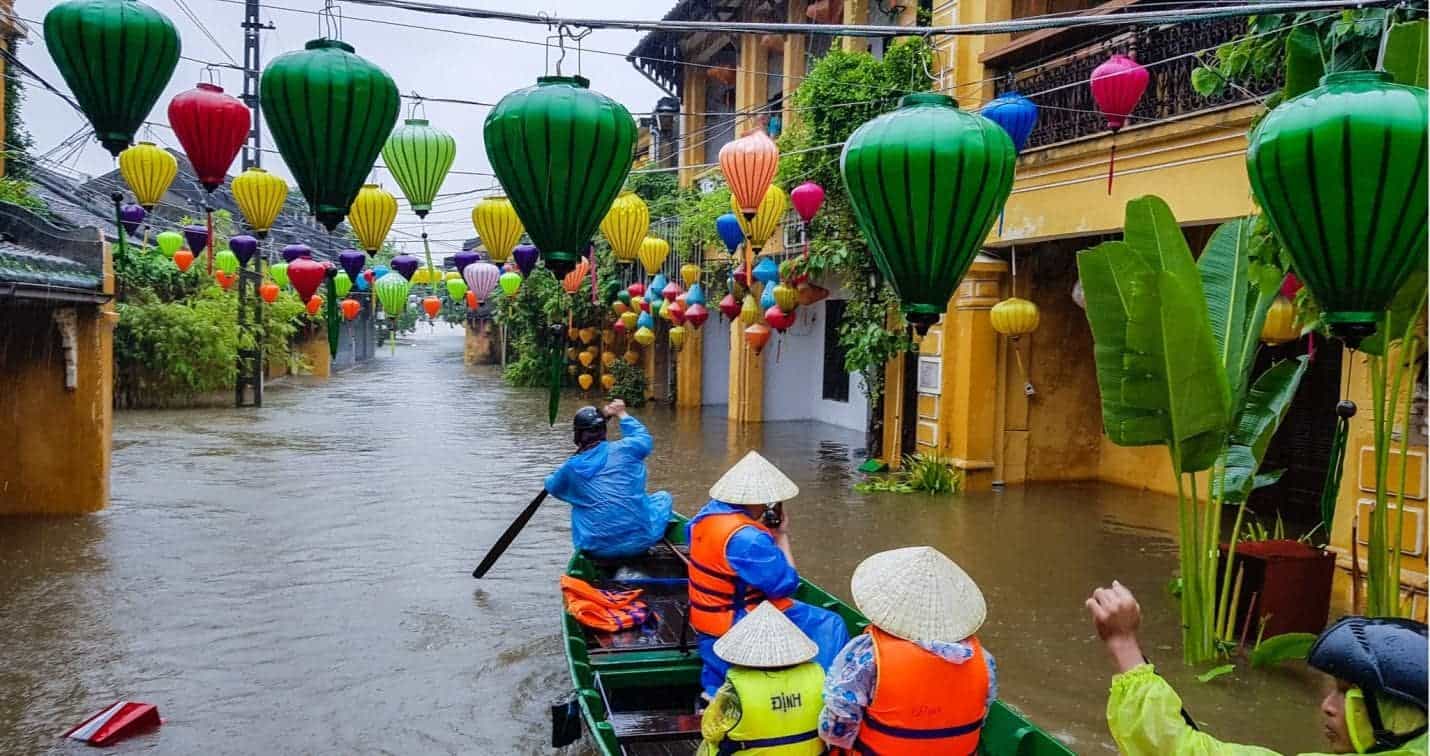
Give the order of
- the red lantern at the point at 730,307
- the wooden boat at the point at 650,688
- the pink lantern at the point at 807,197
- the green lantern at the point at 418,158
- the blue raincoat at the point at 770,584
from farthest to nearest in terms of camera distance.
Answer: the red lantern at the point at 730,307, the pink lantern at the point at 807,197, the green lantern at the point at 418,158, the blue raincoat at the point at 770,584, the wooden boat at the point at 650,688

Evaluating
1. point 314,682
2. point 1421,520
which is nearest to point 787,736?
point 314,682


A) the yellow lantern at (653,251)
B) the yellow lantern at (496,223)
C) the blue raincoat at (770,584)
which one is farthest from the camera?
the yellow lantern at (653,251)

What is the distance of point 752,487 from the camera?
16.0ft

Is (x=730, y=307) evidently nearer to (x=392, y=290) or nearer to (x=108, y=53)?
(x=392, y=290)

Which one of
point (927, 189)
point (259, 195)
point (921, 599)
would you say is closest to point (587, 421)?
point (259, 195)

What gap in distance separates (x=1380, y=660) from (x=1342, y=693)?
172mm

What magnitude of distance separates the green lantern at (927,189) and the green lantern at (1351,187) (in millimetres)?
823

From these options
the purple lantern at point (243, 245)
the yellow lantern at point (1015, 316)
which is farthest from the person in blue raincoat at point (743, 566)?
the purple lantern at point (243, 245)

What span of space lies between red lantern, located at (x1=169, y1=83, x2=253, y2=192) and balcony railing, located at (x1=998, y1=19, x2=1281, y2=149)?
7349 mm

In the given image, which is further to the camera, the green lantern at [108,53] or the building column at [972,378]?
the building column at [972,378]

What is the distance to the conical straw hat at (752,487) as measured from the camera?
4863 millimetres

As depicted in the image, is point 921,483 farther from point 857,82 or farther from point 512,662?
point 512,662

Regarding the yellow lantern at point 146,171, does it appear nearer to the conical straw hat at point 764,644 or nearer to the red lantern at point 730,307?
the conical straw hat at point 764,644

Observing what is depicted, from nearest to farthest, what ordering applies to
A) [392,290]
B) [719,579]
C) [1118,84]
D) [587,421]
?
[719,579]
[587,421]
[1118,84]
[392,290]
